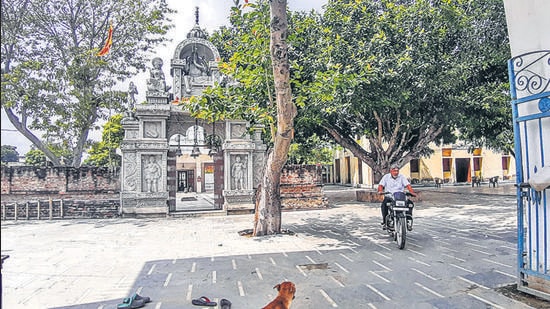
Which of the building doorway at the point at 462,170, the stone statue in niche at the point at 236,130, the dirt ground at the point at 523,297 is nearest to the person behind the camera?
the dirt ground at the point at 523,297

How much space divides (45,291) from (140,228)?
521 cm

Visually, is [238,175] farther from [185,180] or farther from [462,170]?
[462,170]

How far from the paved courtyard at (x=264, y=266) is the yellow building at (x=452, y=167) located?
896 inches

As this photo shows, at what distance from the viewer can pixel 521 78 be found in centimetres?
372

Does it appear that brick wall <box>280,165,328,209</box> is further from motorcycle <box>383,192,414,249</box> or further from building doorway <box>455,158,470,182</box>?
building doorway <box>455,158,470,182</box>

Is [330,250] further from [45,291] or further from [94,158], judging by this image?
[94,158]

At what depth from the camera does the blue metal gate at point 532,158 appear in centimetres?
348

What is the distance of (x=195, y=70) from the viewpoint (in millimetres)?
13656

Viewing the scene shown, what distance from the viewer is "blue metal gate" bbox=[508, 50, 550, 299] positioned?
348cm

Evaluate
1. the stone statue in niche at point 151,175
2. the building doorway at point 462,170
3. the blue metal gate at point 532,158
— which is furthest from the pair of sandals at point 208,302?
the building doorway at point 462,170

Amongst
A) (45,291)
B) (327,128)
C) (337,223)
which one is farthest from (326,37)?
(45,291)

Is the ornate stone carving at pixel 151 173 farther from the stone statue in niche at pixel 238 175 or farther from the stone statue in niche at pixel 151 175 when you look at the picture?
the stone statue in niche at pixel 238 175

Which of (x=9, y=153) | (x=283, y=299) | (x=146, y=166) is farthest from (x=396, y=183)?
(x=146, y=166)

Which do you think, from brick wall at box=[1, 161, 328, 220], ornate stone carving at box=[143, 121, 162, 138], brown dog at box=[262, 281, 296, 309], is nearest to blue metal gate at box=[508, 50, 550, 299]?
brown dog at box=[262, 281, 296, 309]
